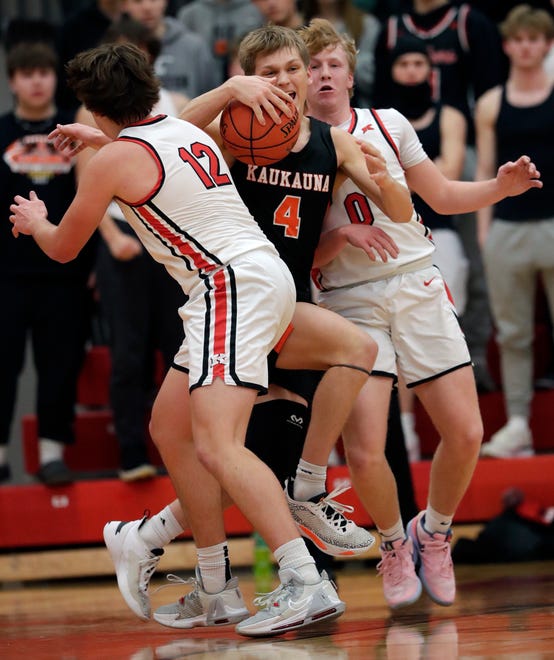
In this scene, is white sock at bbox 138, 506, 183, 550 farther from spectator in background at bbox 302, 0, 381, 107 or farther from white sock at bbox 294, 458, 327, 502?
spectator in background at bbox 302, 0, 381, 107

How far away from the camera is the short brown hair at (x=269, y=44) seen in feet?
14.6

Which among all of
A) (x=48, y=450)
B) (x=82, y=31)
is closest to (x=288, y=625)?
(x=48, y=450)

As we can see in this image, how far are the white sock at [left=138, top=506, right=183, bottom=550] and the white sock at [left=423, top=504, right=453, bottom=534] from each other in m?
1.14

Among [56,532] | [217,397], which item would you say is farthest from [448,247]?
[217,397]

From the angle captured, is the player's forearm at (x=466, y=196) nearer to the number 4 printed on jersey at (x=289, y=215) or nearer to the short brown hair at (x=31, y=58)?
the number 4 printed on jersey at (x=289, y=215)

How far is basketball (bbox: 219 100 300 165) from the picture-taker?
4.31 metres

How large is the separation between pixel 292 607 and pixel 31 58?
4121 mm

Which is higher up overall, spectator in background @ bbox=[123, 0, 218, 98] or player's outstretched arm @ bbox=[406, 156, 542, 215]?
spectator in background @ bbox=[123, 0, 218, 98]

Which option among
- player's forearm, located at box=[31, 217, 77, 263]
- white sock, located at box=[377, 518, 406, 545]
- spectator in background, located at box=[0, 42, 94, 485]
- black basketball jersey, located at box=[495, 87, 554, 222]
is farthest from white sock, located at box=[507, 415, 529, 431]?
player's forearm, located at box=[31, 217, 77, 263]

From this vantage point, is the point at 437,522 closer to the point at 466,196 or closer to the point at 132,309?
the point at 466,196

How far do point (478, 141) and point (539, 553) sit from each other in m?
2.41

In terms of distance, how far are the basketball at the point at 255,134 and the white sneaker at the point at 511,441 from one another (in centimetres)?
328

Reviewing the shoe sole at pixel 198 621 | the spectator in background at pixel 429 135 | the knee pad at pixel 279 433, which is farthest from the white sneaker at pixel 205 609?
the spectator in background at pixel 429 135

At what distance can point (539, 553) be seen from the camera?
6781mm
